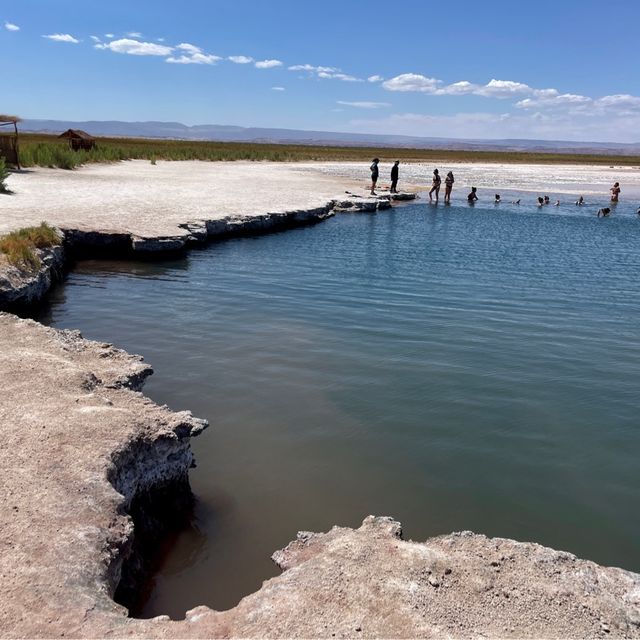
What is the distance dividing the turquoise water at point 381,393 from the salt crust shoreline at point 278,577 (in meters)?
0.95

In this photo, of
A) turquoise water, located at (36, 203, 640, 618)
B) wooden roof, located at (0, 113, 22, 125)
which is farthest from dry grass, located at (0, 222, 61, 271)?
wooden roof, located at (0, 113, 22, 125)

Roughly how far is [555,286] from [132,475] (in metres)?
12.2

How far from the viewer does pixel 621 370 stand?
32.0 feet

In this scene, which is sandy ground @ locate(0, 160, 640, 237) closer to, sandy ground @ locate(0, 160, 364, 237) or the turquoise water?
sandy ground @ locate(0, 160, 364, 237)

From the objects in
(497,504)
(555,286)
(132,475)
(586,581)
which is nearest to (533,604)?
(586,581)

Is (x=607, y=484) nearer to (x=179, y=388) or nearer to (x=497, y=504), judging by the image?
(x=497, y=504)

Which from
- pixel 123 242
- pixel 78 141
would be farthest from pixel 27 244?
pixel 78 141

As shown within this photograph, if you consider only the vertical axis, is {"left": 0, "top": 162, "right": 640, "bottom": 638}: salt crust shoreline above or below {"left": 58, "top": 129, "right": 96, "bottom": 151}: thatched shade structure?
below

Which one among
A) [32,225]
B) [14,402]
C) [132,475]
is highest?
[32,225]

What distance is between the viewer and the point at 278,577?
4254mm

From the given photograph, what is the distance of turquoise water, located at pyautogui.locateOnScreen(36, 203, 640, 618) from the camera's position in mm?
6113

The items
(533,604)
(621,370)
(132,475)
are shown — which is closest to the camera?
(533,604)

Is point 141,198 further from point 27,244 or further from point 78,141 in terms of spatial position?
point 78,141

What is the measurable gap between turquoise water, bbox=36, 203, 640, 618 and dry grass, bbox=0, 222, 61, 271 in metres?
1.04
